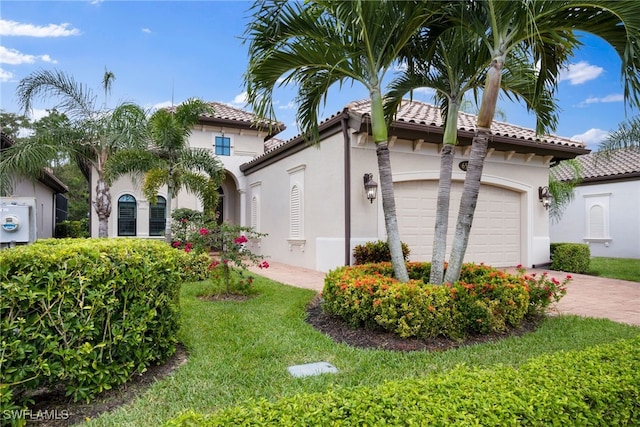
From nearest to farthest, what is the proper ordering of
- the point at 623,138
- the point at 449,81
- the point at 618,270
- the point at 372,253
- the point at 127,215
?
the point at 449,81 → the point at 372,253 → the point at 623,138 → the point at 618,270 → the point at 127,215

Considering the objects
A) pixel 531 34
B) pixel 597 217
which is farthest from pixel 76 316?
pixel 597 217

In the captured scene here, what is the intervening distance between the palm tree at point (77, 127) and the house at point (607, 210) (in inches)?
662

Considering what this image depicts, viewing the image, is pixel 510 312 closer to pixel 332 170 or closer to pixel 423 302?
pixel 423 302

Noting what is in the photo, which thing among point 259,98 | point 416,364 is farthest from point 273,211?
point 416,364

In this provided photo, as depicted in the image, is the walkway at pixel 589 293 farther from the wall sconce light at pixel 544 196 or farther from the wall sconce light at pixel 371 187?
the wall sconce light at pixel 371 187

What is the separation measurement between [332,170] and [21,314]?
795 centimetres

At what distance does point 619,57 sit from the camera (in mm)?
4457

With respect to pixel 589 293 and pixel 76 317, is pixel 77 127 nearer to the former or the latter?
pixel 76 317

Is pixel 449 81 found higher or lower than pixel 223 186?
higher

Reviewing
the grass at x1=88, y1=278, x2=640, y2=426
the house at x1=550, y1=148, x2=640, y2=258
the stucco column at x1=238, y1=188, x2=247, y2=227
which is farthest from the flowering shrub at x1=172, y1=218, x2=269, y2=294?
the house at x1=550, y1=148, x2=640, y2=258

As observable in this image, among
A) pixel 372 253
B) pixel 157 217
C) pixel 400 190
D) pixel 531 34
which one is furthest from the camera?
pixel 157 217

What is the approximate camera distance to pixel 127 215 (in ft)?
49.4

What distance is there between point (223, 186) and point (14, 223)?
402 inches

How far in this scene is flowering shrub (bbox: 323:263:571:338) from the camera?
4.54m
